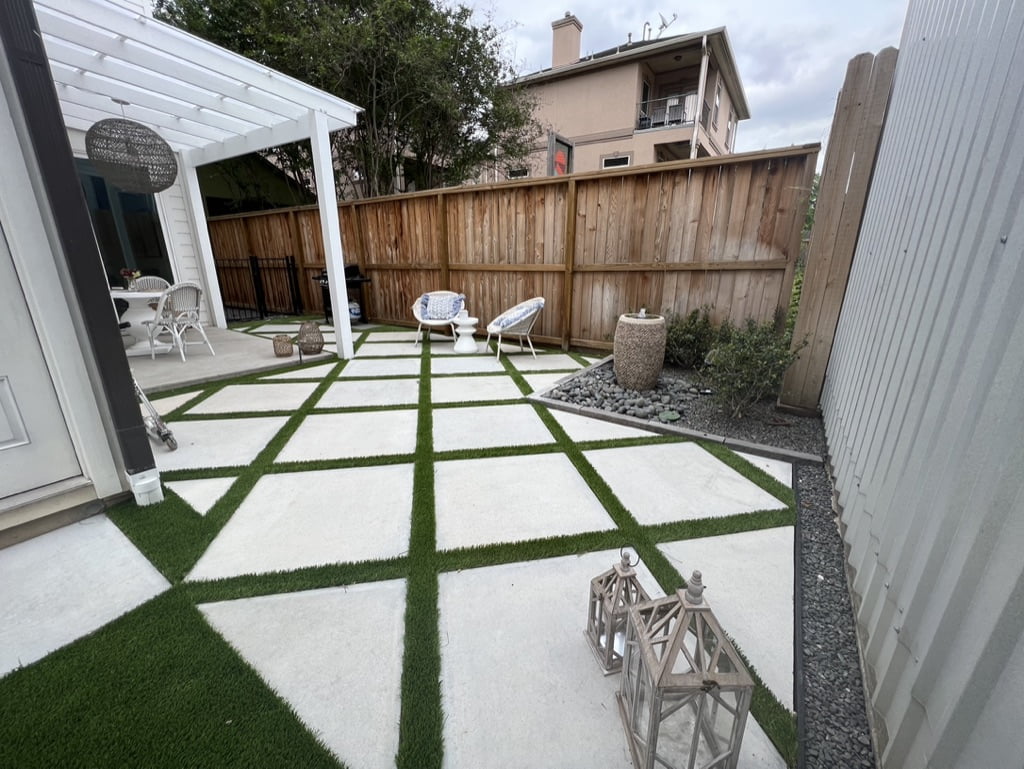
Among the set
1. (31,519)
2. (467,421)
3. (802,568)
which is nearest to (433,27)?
(467,421)

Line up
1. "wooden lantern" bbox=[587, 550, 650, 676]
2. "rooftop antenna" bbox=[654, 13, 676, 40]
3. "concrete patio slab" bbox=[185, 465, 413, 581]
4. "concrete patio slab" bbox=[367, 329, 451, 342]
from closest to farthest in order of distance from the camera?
1. "wooden lantern" bbox=[587, 550, 650, 676]
2. "concrete patio slab" bbox=[185, 465, 413, 581]
3. "concrete patio slab" bbox=[367, 329, 451, 342]
4. "rooftop antenna" bbox=[654, 13, 676, 40]

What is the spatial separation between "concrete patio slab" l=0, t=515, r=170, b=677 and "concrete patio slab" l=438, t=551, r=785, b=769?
41.0 inches

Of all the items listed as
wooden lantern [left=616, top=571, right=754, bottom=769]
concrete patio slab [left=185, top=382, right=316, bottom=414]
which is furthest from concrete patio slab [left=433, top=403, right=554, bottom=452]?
wooden lantern [left=616, top=571, right=754, bottom=769]

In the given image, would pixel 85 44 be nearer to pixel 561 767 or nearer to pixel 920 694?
pixel 561 767

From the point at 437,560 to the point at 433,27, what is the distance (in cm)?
879

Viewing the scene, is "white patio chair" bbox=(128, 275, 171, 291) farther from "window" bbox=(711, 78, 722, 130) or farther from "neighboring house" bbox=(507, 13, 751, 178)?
"window" bbox=(711, 78, 722, 130)

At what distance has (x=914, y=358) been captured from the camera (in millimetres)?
1120

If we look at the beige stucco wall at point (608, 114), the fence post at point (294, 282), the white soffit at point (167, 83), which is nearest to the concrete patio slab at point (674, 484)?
the white soffit at point (167, 83)

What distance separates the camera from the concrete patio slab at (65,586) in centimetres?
117

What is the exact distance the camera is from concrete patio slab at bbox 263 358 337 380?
3.84 meters

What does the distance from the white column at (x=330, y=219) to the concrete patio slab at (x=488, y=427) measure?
81.5 inches

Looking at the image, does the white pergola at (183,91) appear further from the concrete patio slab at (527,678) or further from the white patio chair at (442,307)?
the concrete patio slab at (527,678)

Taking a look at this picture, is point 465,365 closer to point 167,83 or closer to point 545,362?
point 545,362

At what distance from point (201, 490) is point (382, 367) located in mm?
2347
